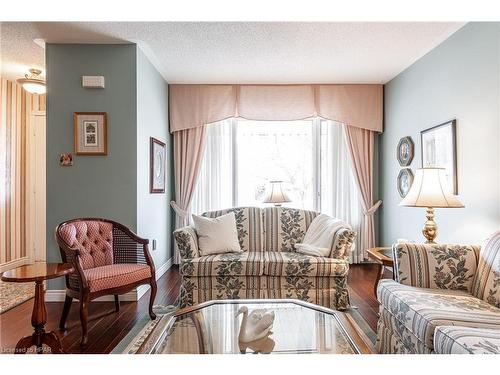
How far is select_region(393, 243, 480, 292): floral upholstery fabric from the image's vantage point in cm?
228

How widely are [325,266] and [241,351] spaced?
63.4 inches

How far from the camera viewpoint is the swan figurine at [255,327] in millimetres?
1719

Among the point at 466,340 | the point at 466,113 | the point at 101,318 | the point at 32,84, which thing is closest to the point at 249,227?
the point at 101,318

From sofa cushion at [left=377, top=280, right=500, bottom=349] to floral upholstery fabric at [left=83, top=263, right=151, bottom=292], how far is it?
6.08 feet

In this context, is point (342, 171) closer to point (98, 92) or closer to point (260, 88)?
point (260, 88)

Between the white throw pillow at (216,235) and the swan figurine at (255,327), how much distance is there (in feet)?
5.06

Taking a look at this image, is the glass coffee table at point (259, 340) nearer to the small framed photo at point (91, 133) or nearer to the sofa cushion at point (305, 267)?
the sofa cushion at point (305, 267)

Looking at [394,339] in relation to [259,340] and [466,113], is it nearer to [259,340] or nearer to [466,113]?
[259,340]

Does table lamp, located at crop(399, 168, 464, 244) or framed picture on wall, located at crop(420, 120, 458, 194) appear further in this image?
framed picture on wall, located at crop(420, 120, 458, 194)

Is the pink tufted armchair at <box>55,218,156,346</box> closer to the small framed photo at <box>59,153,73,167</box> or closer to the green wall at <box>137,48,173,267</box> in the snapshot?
the green wall at <box>137,48,173,267</box>

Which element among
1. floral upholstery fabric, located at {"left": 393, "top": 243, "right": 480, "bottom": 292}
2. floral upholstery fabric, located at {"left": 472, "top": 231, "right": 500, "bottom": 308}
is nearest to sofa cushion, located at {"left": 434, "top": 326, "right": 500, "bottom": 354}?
floral upholstery fabric, located at {"left": 472, "top": 231, "right": 500, "bottom": 308}

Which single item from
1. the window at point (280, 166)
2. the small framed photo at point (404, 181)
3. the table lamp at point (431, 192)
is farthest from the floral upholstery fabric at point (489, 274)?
the window at point (280, 166)

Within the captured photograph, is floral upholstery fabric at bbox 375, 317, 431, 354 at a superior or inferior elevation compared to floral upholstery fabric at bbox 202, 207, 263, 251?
inferior

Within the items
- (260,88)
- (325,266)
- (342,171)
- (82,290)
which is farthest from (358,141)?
(82,290)
